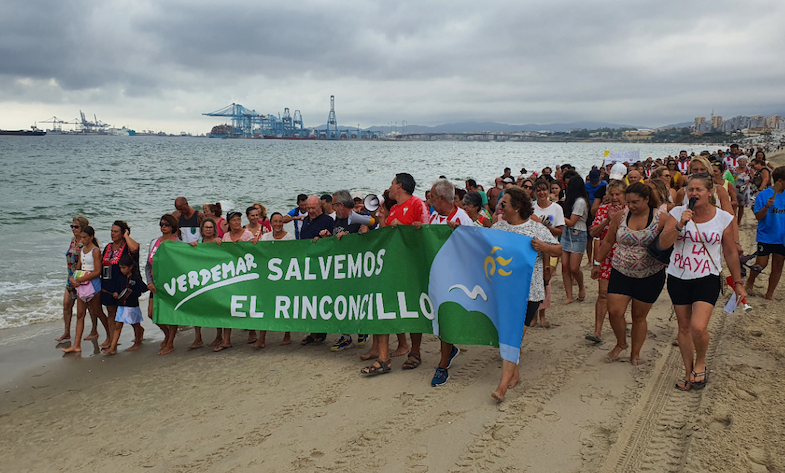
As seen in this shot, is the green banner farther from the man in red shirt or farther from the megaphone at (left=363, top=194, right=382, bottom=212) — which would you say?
the megaphone at (left=363, top=194, right=382, bottom=212)

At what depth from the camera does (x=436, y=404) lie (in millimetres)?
4488

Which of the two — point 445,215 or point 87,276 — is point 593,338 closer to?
point 445,215

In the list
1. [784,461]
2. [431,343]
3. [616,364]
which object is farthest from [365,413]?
[784,461]

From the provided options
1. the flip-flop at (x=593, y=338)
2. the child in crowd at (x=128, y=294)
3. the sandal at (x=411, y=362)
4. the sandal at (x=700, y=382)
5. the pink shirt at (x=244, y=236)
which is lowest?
the sandal at (x=411, y=362)

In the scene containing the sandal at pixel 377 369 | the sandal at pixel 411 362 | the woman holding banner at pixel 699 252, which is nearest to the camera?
the woman holding banner at pixel 699 252

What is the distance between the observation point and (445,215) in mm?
5098

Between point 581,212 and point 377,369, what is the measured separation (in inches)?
143

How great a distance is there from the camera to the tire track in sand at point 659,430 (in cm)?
349

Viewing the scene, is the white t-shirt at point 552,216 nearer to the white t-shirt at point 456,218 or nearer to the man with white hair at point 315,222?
the white t-shirt at point 456,218

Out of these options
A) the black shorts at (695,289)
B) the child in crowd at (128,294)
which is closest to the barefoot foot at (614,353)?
the black shorts at (695,289)

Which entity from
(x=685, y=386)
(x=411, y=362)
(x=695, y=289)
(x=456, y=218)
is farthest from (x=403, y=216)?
(x=685, y=386)

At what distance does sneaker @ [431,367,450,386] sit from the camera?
15.9ft

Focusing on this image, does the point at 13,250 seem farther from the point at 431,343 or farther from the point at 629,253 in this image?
the point at 629,253

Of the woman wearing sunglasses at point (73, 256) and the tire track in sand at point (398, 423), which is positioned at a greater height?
the woman wearing sunglasses at point (73, 256)
